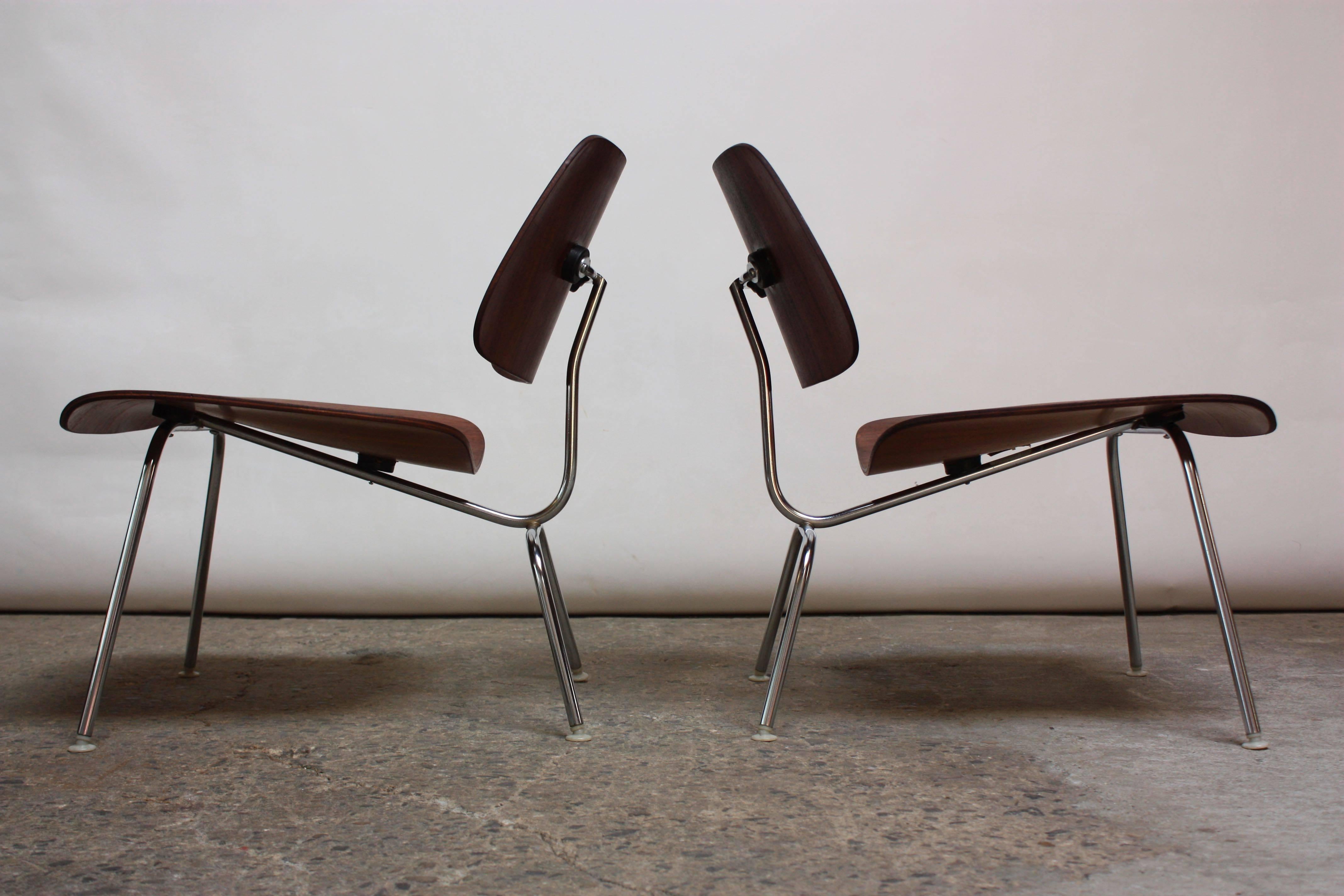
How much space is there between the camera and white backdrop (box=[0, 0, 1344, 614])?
225 cm

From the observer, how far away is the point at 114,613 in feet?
3.93

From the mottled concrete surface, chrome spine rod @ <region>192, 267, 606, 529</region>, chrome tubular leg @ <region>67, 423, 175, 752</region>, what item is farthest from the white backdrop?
chrome tubular leg @ <region>67, 423, 175, 752</region>

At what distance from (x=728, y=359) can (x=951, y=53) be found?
0.99 m

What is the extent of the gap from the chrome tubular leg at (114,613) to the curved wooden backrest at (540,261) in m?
0.50

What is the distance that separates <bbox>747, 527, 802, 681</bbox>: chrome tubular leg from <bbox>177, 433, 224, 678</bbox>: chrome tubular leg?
0.99m

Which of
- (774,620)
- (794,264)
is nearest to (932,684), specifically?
(774,620)

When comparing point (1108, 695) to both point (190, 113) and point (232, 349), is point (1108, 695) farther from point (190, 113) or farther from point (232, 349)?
point (190, 113)

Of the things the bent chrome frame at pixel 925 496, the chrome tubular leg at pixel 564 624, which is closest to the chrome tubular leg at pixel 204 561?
the chrome tubular leg at pixel 564 624

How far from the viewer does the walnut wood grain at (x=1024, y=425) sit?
1149mm

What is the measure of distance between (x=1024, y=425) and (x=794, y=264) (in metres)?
0.38

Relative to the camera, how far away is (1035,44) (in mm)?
2330

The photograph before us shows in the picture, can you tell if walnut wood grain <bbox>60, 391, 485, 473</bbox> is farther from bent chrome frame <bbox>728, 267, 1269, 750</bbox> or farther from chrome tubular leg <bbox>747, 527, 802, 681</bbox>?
chrome tubular leg <bbox>747, 527, 802, 681</bbox>

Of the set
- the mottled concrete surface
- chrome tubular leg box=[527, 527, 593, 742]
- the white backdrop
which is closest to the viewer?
the mottled concrete surface

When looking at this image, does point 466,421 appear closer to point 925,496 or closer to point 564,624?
point 564,624
